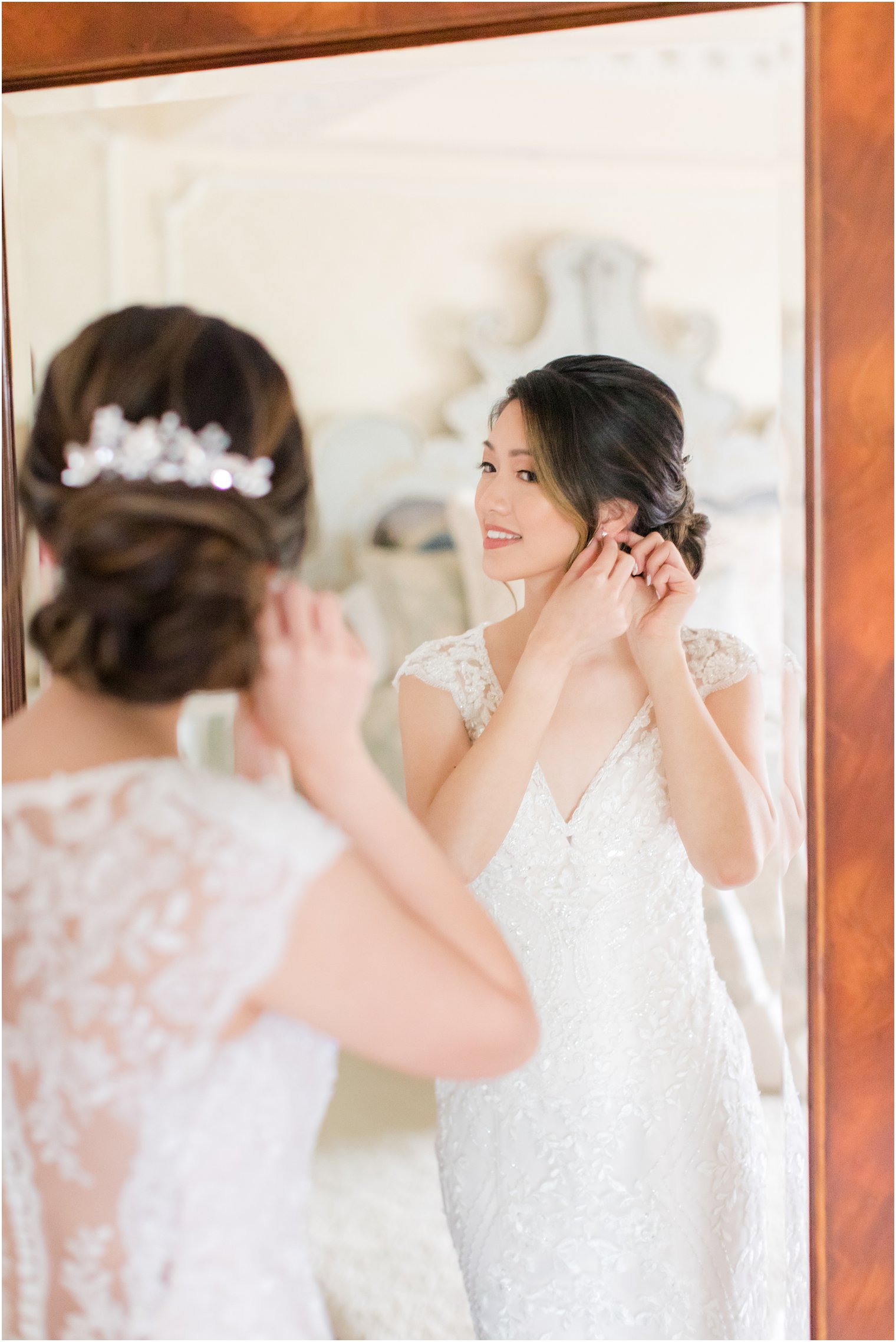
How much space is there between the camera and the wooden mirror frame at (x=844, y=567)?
1.24 metres

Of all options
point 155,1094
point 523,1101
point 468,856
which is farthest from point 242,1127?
point 523,1101

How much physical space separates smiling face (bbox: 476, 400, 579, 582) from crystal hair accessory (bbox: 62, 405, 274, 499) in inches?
20.1

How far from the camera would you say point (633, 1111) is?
1407mm

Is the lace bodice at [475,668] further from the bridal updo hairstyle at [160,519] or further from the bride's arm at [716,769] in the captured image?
the bridal updo hairstyle at [160,519]

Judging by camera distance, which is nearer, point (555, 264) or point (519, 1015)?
point (519, 1015)

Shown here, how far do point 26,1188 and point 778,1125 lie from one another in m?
0.92

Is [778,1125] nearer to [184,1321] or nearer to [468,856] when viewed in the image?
[468,856]

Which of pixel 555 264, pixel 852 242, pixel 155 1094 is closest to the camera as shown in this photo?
pixel 155 1094

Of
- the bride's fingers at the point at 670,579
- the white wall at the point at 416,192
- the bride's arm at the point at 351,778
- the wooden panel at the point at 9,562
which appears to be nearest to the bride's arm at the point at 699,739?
the bride's fingers at the point at 670,579

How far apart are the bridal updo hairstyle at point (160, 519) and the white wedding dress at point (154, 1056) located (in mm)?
101

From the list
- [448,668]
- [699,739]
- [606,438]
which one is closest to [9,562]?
[448,668]

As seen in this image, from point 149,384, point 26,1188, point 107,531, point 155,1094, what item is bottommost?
Answer: point 26,1188

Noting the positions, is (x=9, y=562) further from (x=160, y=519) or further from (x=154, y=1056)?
(x=154, y=1056)

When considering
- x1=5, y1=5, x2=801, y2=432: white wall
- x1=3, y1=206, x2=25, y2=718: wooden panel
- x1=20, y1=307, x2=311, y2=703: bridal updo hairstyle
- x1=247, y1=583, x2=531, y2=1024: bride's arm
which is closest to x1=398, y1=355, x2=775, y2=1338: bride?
x1=5, y1=5, x2=801, y2=432: white wall
